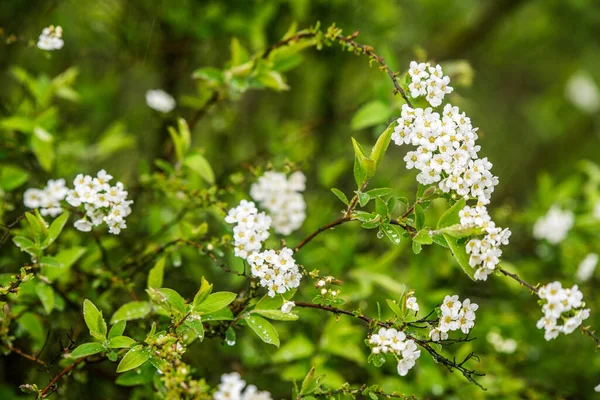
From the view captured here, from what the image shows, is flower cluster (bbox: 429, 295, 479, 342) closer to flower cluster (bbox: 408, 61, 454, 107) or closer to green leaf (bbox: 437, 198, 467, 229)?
green leaf (bbox: 437, 198, 467, 229)

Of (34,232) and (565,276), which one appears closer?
(34,232)

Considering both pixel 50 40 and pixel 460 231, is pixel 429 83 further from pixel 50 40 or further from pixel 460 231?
pixel 50 40

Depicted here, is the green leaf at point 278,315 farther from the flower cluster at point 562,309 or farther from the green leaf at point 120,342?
the flower cluster at point 562,309

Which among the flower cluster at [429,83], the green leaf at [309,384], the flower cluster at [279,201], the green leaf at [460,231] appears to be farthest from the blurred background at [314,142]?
the green leaf at [460,231]

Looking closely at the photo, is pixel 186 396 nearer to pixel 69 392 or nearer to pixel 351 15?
pixel 69 392

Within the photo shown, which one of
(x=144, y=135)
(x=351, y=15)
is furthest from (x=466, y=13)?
(x=144, y=135)

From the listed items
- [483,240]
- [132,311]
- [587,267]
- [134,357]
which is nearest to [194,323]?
[134,357]

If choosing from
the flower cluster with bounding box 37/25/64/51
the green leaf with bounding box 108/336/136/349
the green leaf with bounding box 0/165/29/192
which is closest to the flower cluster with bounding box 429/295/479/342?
the green leaf with bounding box 108/336/136/349

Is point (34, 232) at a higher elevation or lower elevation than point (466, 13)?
lower
